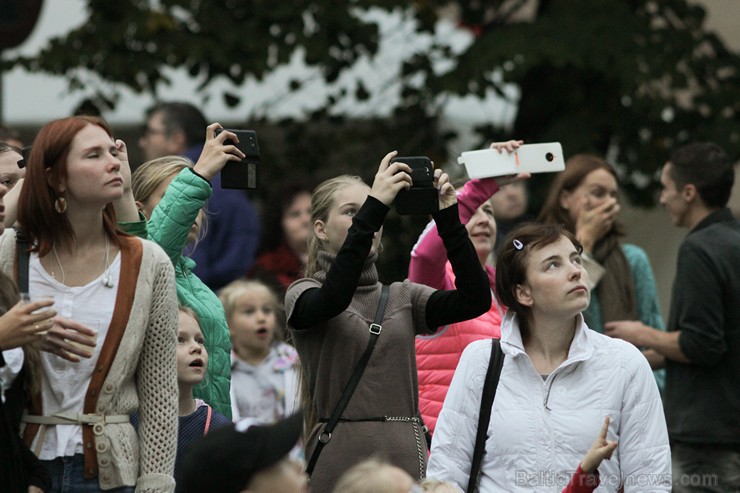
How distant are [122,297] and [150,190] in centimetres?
144

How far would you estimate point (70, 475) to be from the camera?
480 cm

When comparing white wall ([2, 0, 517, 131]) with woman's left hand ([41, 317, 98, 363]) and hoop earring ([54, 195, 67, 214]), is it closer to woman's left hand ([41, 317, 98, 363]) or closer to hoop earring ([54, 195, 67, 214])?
hoop earring ([54, 195, 67, 214])

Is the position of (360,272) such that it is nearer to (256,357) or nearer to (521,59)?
(256,357)

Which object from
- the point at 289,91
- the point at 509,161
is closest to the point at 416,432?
the point at 509,161

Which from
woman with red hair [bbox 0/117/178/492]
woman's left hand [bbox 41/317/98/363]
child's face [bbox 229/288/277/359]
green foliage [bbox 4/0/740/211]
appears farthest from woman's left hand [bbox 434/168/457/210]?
green foliage [bbox 4/0/740/211]

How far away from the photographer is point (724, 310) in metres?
7.43

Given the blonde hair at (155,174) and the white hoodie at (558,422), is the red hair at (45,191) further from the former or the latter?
the white hoodie at (558,422)

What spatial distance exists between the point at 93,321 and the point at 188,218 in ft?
2.64

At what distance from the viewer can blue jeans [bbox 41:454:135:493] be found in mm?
4793

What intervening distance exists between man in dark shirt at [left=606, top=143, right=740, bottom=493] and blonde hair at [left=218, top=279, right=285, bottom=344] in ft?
7.09

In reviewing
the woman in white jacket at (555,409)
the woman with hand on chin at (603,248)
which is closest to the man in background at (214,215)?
the woman with hand on chin at (603,248)

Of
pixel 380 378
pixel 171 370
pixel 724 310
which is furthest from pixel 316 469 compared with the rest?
pixel 724 310

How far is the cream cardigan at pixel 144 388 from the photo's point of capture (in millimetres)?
4848

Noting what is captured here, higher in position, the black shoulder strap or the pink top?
the pink top
